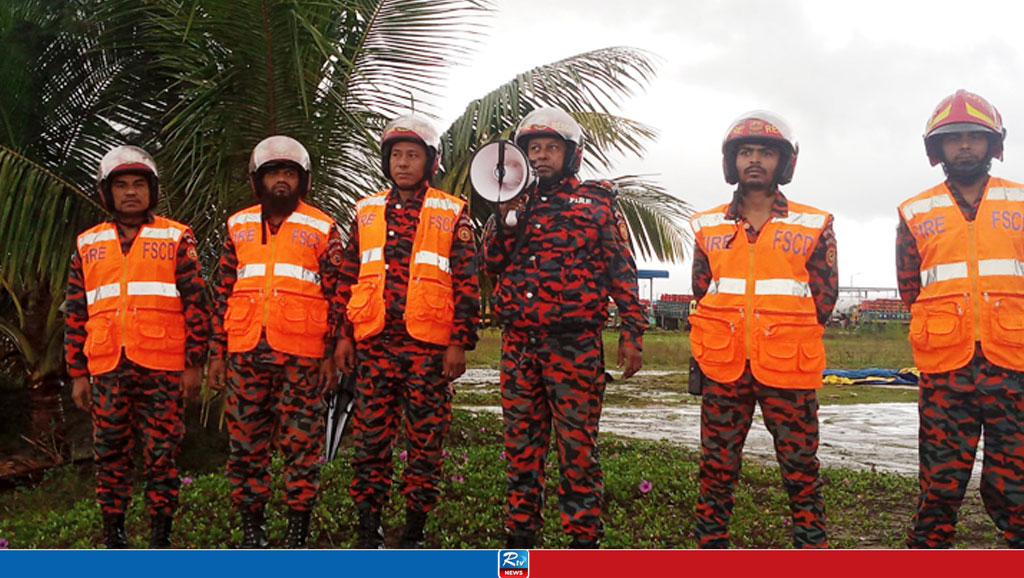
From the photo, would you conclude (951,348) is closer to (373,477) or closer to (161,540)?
(373,477)

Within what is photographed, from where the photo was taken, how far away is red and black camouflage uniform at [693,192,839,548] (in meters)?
3.51

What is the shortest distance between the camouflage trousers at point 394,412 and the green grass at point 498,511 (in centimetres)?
88

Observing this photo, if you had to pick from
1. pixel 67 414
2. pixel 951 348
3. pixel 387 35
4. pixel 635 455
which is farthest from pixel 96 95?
pixel 951 348

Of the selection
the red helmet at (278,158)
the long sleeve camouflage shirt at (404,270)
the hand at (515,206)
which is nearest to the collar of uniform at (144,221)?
the red helmet at (278,158)

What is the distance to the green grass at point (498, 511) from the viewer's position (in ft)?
16.3

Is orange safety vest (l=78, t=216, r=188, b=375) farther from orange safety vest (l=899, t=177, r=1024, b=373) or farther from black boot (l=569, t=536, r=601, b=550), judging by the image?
orange safety vest (l=899, t=177, r=1024, b=373)

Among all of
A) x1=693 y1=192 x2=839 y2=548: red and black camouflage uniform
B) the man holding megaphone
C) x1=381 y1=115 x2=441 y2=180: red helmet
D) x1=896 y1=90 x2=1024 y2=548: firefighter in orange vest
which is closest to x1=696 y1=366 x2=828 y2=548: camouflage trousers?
x1=693 y1=192 x2=839 y2=548: red and black camouflage uniform

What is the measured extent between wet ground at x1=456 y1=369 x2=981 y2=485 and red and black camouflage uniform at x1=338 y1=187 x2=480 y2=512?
5160 millimetres

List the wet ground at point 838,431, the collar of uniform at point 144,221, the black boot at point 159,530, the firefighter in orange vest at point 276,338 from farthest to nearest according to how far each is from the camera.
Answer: the wet ground at point 838,431, the collar of uniform at point 144,221, the black boot at point 159,530, the firefighter in orange vest at point 276,338

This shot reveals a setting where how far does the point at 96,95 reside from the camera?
7.20 m

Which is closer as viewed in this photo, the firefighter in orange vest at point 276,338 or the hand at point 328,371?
the firefighter in orange vest at point 276,338

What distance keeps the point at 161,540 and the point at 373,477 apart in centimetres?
120

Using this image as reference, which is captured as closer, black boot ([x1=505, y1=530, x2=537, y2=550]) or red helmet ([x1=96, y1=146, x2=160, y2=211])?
black boot ([x1=505, y1=530, x2=537, y2=550])

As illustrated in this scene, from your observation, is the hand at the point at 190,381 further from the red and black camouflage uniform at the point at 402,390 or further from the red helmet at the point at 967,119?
the red helmet at the point at 967,119
